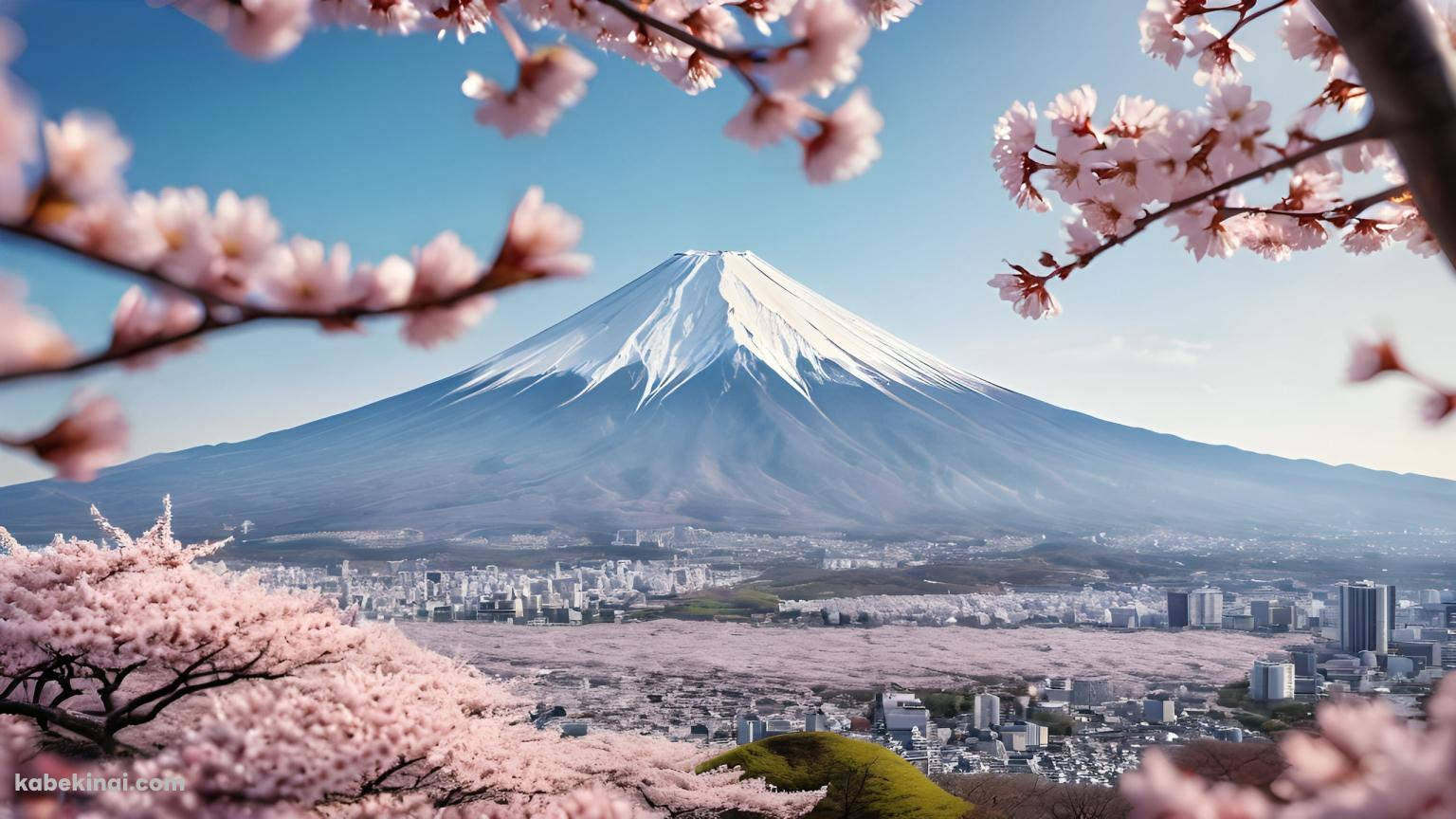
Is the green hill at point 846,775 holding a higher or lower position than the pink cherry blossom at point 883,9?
lower

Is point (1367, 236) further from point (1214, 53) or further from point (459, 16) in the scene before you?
point (459, 16)

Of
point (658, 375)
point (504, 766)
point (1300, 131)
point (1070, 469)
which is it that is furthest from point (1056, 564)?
point (1300, 131)

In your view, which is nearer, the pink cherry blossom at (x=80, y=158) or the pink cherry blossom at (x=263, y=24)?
the pink cherry blossom at (x=80, y=158)

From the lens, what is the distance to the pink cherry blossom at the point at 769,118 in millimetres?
678

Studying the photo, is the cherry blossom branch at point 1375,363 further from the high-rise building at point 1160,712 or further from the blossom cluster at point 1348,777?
the high-rise building at point 1160,712

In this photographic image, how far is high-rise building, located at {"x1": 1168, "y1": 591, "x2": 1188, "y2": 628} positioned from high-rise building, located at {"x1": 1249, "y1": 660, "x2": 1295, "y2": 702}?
5.47 metres

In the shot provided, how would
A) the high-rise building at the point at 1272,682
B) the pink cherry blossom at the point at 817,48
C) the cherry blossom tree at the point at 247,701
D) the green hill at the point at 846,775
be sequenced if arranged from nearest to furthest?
the pink cherry blossom at the point at 817,48, the cherry blossom tree at the point at 247,701, the green hill at the point at 846,775, the high-rise building at the point at 1272,682

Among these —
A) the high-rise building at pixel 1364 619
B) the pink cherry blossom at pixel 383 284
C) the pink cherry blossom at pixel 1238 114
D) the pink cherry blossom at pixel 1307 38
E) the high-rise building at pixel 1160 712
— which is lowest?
the high-rise building at pixel 1160 712

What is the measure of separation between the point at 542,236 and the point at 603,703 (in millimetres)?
11835

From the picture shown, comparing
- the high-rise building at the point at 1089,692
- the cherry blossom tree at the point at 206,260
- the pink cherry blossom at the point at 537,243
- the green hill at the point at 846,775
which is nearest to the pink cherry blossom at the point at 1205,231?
the cherry blossom tree at the point at 206,260

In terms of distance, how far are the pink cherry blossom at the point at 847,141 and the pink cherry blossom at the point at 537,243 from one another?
316 mm

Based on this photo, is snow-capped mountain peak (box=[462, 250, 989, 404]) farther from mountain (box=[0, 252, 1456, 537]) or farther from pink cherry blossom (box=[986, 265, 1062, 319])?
pink cherry blossom (box=[986, 265, 1062, 319])

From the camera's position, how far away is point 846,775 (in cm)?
485

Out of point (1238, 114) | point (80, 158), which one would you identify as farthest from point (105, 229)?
point (1238, 114)
